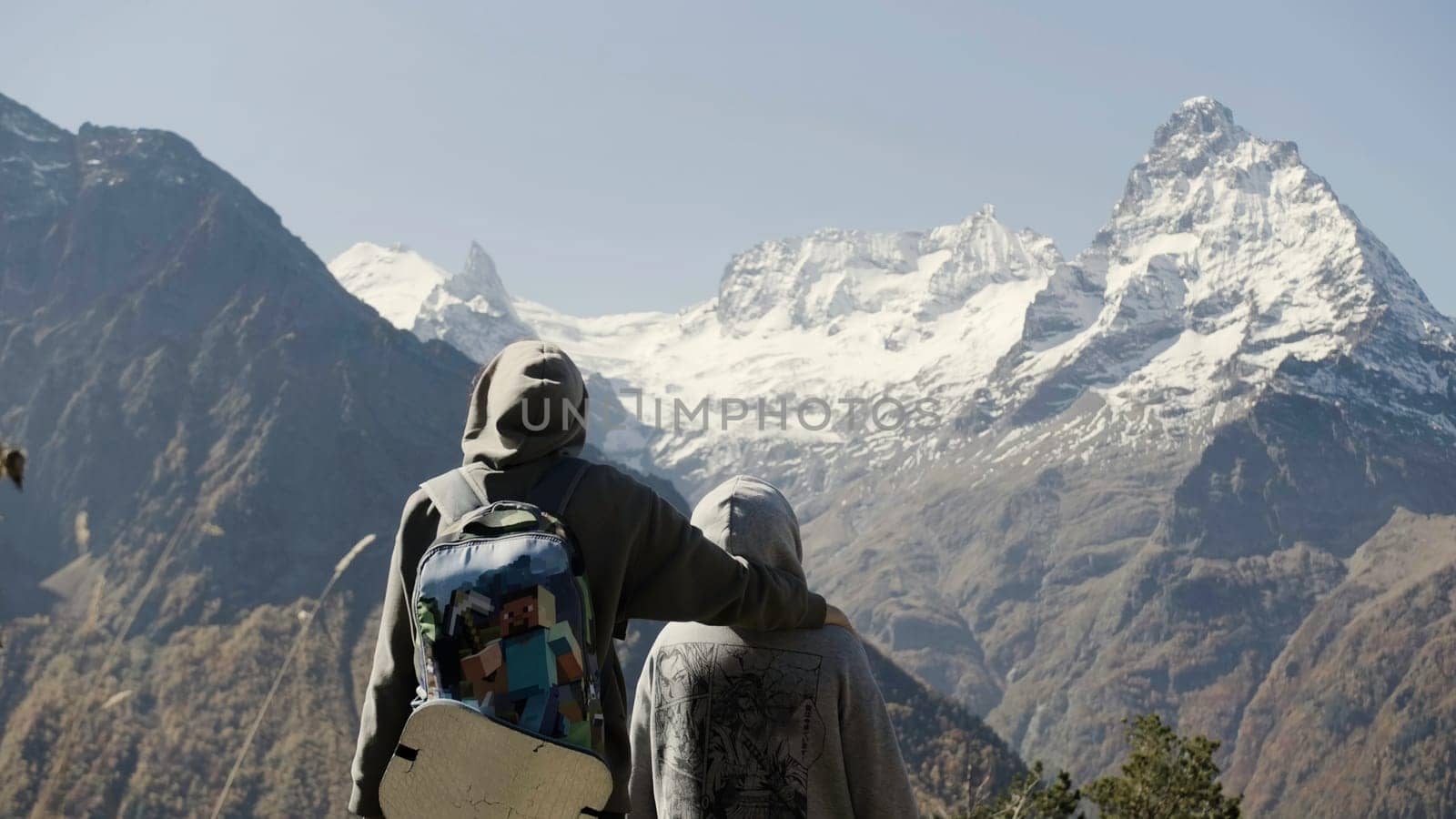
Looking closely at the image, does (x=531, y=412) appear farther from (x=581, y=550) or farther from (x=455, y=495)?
(x=581, y=550)

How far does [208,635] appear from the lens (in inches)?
7712

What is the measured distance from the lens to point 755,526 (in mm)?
4793

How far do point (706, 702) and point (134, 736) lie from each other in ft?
581

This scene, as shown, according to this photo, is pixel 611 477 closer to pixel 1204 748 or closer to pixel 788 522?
pixel 788 522

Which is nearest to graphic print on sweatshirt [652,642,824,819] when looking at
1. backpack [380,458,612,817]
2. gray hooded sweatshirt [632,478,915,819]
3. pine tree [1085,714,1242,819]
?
gray hooded sweatshirt [632,478,915,819]

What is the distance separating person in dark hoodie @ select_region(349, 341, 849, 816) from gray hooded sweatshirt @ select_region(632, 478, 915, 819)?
22.2 inches

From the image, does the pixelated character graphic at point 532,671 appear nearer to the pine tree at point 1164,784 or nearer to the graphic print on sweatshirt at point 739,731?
the graphic print on sweatshirt at point 739,731

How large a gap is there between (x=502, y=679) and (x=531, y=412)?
878 millimetres

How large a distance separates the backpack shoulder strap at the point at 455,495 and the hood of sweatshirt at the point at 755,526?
36.6 inches

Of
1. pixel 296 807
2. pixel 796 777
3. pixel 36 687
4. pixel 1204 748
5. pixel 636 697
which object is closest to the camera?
pixel 796 777

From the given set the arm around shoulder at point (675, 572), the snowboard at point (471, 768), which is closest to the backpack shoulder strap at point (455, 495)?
the arm around shoulder at point (675, 572)

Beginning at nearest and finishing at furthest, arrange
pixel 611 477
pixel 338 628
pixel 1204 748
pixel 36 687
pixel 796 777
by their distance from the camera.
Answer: pixel 611 477 < pixel 796 777 < pixel 1204 748 < pixel 36 687 < pixel 338 628

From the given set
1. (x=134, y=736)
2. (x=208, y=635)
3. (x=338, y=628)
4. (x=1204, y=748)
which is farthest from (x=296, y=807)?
(x=1204, y=748)

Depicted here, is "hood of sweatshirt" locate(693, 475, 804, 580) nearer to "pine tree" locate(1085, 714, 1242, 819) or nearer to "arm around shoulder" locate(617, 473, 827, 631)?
"arm around shoulder" locate(617, 473, 827, 631)
